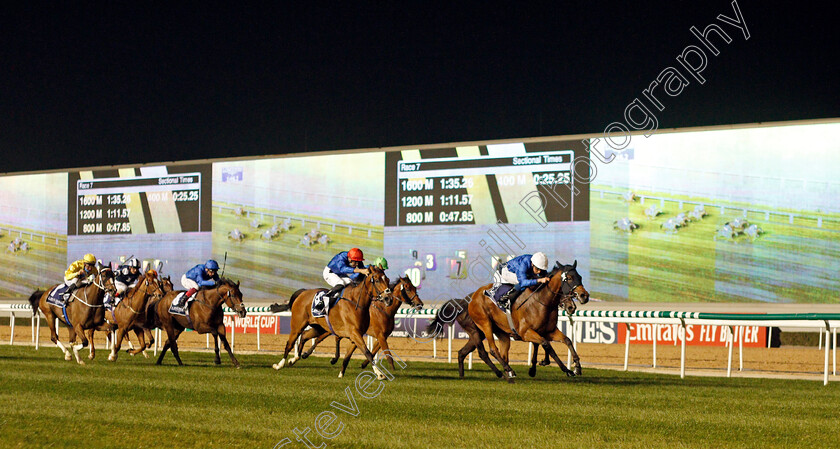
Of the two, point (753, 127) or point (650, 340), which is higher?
point (753, 127)

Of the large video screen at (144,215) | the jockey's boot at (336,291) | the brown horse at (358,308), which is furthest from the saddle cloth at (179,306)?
the large video screen at (144,215)

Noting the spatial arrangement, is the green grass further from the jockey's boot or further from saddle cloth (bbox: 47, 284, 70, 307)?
saddle cloth (bbox: 47, 284, 70, 307)

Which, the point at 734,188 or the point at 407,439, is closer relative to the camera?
the point at 407,439

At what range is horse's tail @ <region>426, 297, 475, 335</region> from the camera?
11.6 m

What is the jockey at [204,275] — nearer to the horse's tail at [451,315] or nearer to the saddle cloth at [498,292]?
the horse's tail at [451,315]

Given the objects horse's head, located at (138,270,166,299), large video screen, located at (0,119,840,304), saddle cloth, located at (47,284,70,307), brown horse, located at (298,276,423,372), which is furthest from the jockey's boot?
large video screen, located at (0,119,840,304)

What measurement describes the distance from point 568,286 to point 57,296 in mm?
7733

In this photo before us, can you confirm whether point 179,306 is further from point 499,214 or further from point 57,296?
point 499,214

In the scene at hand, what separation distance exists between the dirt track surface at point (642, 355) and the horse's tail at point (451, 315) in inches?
47.6

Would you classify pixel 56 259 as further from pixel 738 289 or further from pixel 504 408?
pixel 504 408

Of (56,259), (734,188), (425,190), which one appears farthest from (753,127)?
(56,259)

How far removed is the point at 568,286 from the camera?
400 inches

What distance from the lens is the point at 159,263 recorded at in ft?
88.6

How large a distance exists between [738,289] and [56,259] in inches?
748
